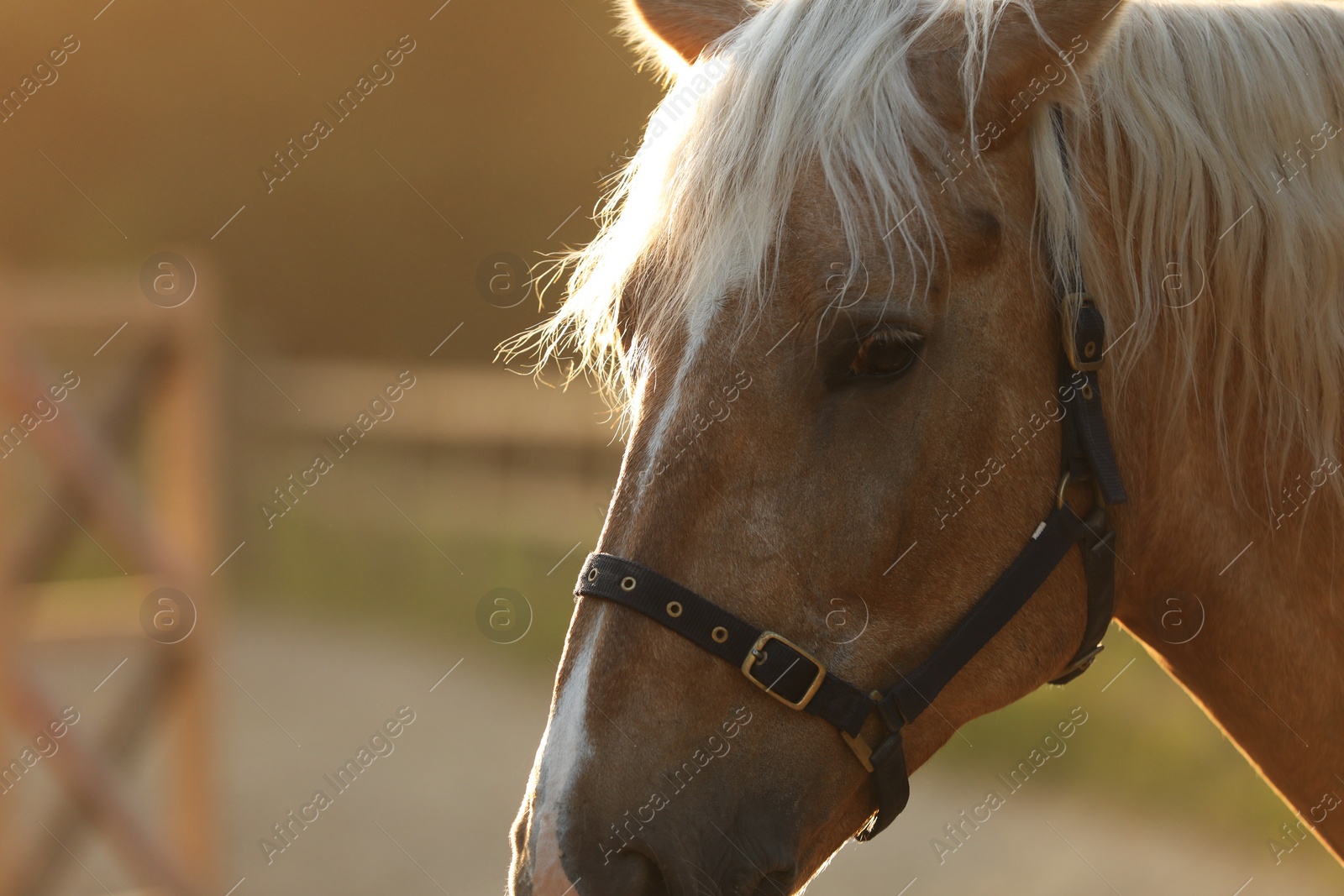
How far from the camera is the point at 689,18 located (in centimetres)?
A: 167

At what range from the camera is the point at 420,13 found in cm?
1112

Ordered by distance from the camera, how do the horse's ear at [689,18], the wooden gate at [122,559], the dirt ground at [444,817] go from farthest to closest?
1. the dirt ground at [444,817]
2. the wooden gate at [122,559]
3. the horse's ear at [689,18]

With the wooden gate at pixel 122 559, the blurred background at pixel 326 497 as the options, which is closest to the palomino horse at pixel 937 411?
the blurred background at pixel 326 497

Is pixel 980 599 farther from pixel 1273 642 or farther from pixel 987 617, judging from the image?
pixel 1273 642

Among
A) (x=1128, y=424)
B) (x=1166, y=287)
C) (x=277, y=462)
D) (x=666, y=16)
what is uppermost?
(x=666, y=16)

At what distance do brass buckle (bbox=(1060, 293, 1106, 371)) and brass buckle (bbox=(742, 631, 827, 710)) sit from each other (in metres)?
0.53

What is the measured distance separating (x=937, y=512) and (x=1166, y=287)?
461 mm

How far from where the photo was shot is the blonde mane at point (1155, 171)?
127 centimetres

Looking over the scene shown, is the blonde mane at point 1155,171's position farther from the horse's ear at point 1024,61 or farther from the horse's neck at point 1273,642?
the horse's neck at point 1273,642

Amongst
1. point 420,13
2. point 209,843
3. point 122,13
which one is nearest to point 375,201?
point 420,13

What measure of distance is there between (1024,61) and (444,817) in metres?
5.55

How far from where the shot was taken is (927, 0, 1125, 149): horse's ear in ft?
4.00

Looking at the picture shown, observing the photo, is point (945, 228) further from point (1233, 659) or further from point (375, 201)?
point (375, 201)

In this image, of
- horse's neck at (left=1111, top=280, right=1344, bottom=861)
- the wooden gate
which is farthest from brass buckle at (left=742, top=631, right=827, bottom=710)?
the wooden gate
